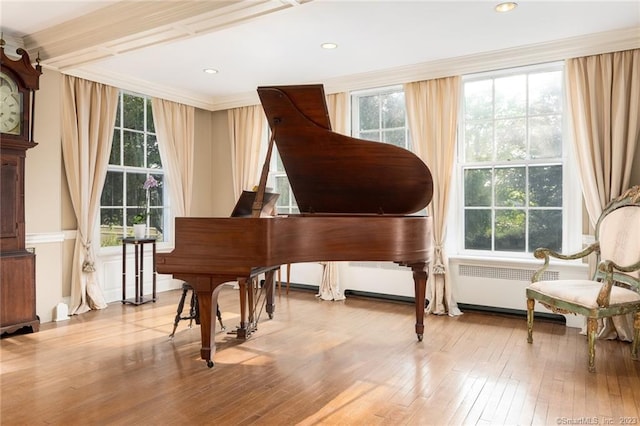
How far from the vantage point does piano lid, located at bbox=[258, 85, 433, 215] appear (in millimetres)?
2920

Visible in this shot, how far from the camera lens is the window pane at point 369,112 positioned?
5.03m

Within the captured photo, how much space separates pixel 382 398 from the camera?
7.85 ft

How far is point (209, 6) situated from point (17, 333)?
3.08m

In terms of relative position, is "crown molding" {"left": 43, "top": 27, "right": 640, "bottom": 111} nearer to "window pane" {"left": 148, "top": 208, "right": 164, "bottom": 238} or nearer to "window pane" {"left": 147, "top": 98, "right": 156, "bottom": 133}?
"window pane" {"left": 147, "top": 98, "right": 156, "bottom": 133}

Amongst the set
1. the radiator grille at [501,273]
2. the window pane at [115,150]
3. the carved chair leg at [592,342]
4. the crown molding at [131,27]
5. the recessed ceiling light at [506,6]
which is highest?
the recessed ceiling light at [506,6]

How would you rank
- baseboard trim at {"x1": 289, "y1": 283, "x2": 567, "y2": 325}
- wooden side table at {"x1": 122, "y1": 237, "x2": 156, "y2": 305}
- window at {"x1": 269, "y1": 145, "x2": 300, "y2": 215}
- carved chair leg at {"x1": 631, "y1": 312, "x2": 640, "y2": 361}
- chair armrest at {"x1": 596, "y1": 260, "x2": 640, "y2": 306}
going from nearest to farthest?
chair armrest at {"x1": 596, "y1": 260, "x2": 640, "y2": 306} → carved chair leg at {"x1": 631, "y1": 312, "x2": 640, "y2": 361} → baseboard trim at {"x1": 289, "y1": 283, "x2": 567, "y2": 325} → wooden side table at {"x1": 122, "y1": 237, "x2": 156, "y2": 305} → window at {"x1": 269, "y1": 145, "x2": 300, "y2": 215}

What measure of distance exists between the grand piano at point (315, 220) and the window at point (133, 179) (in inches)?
98.6

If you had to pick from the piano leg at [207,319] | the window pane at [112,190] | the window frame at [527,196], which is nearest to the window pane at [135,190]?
the window pane at [112,190]

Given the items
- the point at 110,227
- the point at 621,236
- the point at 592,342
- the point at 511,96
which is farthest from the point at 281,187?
the point at 592,342

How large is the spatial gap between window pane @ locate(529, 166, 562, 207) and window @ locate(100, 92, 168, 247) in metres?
4.07

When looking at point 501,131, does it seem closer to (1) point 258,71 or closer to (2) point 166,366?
(1) point 258,71

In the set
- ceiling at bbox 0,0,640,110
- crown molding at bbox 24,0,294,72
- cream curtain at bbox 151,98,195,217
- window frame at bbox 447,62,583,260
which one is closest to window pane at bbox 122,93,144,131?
cream curtain at bbox 151,98,195,217

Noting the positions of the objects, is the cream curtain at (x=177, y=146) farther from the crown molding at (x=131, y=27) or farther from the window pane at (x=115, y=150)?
the crown molding at (x=131, y=27)

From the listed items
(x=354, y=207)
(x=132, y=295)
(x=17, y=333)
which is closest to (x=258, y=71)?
(x=354, y=207)
